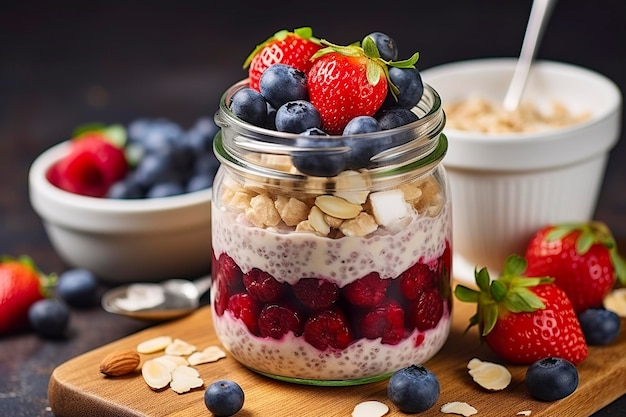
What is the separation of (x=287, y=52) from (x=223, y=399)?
504mm

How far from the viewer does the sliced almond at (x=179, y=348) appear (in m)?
1.75

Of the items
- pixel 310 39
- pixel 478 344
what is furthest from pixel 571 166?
pixel 310 39

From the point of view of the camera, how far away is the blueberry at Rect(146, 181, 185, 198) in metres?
2.19

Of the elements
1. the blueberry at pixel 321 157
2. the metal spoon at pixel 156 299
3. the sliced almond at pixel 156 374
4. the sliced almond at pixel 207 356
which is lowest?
the metal spoon at pixel 156 299

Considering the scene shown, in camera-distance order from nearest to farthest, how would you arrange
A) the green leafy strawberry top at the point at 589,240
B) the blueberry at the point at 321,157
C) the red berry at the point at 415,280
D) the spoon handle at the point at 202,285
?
the blueberry at the point at 321,157
the red berry at the point at 415,280
the green leafy strawberry top at the point at 589,240
the spoon handle at the point at 202,285

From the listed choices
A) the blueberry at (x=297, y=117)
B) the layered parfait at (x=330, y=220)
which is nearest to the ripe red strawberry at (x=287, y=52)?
the layered parfait at (x=330, y=220)

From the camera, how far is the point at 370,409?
155 centimetres

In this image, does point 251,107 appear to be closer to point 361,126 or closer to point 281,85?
point 281,85

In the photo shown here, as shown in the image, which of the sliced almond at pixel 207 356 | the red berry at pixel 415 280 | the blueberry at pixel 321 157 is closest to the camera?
the blueberry at pixel 321 157

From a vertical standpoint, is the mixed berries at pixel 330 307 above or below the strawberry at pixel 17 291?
above

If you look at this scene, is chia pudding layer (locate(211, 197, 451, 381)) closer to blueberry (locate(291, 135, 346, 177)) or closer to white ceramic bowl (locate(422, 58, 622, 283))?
blueberry (locate(291, 135, 346, 177))

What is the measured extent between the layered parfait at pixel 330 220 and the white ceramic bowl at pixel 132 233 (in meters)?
0.45

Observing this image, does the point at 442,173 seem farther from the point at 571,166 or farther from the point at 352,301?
the point at 571,166

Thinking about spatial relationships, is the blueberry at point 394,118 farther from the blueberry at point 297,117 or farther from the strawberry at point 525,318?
the strawberry at point 525,318
